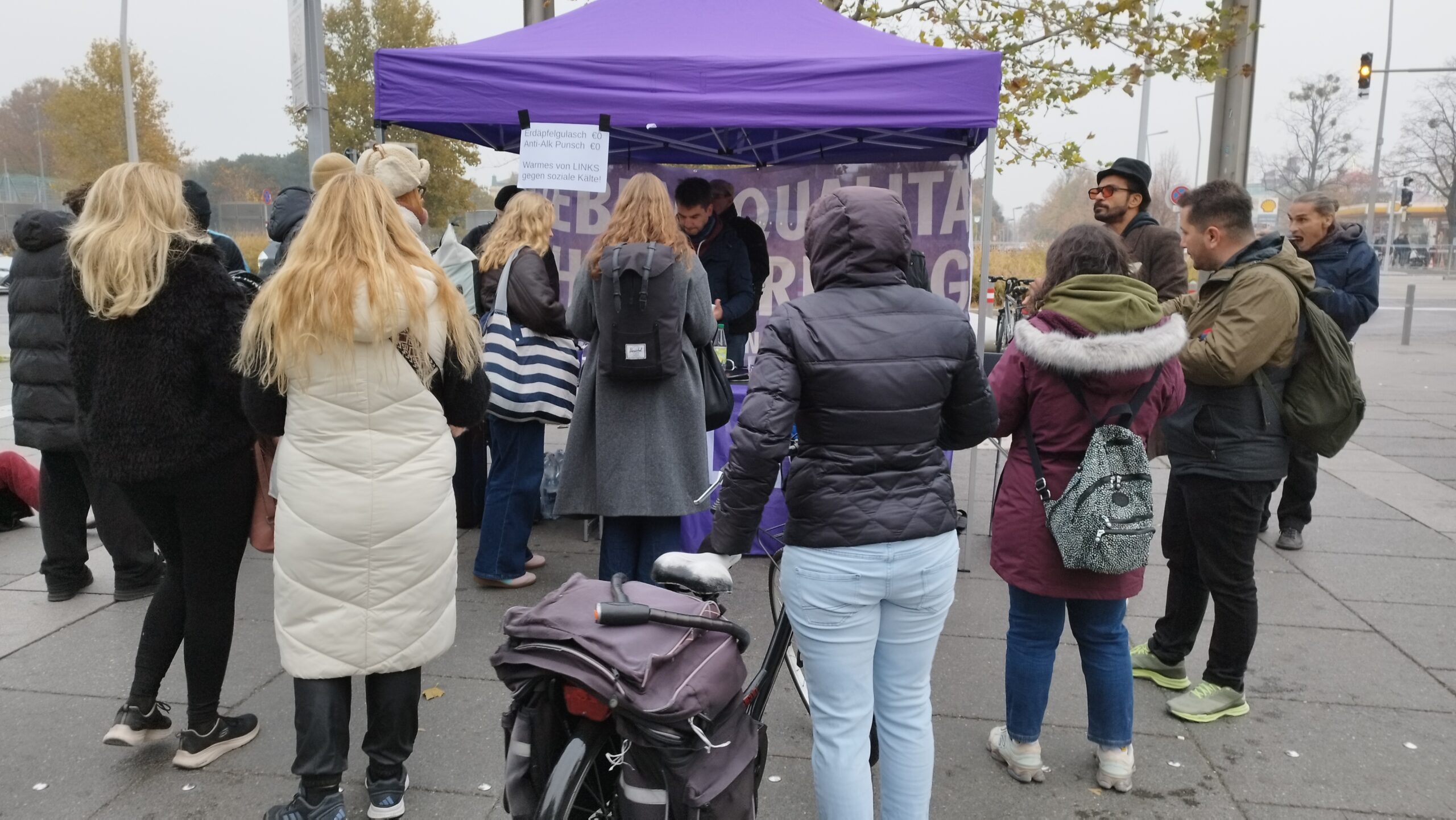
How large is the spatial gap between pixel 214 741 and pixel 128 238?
1.58 meters

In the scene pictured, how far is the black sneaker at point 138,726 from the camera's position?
321 centimetres

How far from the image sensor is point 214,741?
3252mm

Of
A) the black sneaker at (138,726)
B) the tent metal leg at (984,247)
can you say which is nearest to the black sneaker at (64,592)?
the black sneaker at (138,726)

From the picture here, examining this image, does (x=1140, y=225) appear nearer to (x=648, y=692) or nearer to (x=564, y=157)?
(x=564, y=157)

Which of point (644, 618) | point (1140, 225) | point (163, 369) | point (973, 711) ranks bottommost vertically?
point (973, 711)

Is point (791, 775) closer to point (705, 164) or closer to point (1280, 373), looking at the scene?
point (1280, 373)

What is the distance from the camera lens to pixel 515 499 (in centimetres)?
467

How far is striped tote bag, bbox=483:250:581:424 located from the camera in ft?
14.9

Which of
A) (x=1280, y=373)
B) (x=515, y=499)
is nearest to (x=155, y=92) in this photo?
(x=515, y=499)

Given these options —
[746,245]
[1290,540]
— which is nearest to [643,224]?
[746,245]

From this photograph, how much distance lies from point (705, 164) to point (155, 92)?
1332 inches

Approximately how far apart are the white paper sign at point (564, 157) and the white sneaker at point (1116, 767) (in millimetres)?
3198

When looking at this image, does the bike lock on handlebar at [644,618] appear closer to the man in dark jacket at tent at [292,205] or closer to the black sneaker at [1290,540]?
the man in dark jacket at tent at [292,205]

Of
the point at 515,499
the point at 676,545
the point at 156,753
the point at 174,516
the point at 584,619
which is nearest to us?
the point at 584,619
